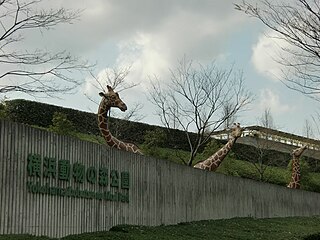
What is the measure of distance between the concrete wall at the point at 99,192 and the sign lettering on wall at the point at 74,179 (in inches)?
1.3

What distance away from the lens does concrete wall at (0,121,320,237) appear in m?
11.2

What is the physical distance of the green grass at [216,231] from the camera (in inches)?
507

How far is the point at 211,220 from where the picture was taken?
1938cm

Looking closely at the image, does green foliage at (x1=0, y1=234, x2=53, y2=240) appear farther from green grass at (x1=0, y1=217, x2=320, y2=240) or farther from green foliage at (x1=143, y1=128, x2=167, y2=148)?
green foliage at (x1=143, y1=128, x2=167, y2=148)

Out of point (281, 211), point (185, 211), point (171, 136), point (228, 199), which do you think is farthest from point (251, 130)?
point (185, 211)

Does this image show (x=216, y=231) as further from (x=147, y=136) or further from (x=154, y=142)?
(x=147, y=136)

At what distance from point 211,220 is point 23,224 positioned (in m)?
9.15

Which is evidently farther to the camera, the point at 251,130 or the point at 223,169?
the point at 251,130

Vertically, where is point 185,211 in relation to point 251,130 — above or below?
below

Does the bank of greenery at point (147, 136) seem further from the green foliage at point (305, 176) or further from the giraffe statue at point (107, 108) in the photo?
the giraffe statue at point (107, 108)

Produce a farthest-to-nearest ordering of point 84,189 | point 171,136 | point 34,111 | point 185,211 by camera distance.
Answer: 1. point 171,136
2. point 34,111
3. point 185,211
4. point 84,189

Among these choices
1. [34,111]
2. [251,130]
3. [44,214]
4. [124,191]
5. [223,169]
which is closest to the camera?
[44,214]

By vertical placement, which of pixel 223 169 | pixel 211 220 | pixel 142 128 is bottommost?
pixel 211 220

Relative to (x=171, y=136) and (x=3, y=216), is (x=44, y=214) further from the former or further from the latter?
(x=171, y=136)
